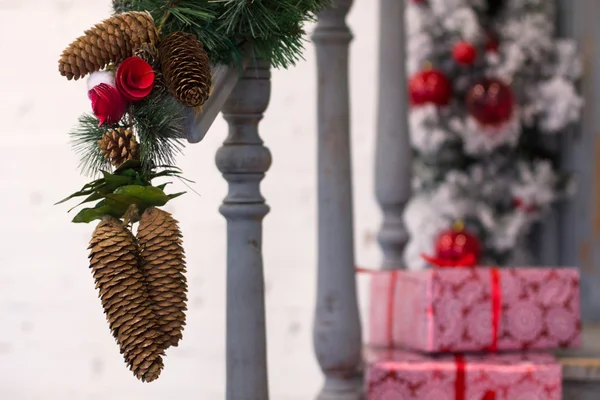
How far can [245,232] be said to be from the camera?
89 centimetres

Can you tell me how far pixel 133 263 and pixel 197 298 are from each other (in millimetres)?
1885

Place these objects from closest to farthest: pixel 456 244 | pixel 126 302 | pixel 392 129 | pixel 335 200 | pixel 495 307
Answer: pixel 126 302 → pixel 335 200 → pixel 495 307 → pixel 392 129 → pixel 456 244

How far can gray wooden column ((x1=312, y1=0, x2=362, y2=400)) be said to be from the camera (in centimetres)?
115

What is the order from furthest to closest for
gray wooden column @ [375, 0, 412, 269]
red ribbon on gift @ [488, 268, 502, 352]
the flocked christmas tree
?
the flocked christmas tree → gray wooden column @ [375, 0, 412, 269] → red ribbon on gift @ [488, 268, 502, 352]

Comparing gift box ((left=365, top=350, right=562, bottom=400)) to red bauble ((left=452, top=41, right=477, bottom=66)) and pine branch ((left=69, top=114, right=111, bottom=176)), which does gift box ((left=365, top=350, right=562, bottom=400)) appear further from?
red bauble ((left=452, top=41, right=477, bottom=66))

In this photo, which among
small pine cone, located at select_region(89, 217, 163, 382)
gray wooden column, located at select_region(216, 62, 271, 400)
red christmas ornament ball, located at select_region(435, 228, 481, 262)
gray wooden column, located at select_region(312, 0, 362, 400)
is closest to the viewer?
small pine cone, located at select_region(89, 217, 163, 382)

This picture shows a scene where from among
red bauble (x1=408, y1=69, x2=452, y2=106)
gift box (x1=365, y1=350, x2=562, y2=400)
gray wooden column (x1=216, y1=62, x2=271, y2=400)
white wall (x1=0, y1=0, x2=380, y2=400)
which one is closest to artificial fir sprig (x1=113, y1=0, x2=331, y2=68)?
gray wooden column (x1=216, y1=62, x2=271, y2=400)

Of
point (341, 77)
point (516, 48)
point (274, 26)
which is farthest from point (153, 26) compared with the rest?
point (516, 48)

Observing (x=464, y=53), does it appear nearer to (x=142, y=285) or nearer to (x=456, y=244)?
(x=456, y=244)

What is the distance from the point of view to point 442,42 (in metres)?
2.68

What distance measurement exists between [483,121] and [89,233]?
3.97ft

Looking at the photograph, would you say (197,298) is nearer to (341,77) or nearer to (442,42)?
(442,42)

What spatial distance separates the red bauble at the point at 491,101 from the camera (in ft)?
8.28

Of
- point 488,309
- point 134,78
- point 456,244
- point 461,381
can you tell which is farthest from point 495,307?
point 456,244
